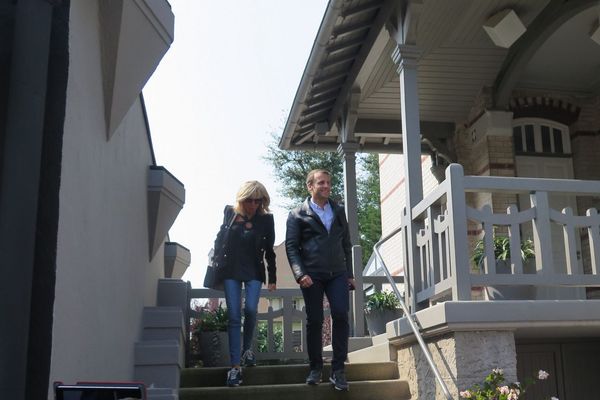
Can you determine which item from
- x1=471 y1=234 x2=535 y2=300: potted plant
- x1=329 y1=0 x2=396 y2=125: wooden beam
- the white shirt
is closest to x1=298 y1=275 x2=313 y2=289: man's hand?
the white shirt

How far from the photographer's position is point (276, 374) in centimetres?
606

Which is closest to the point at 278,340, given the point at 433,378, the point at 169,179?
the point at 169,179

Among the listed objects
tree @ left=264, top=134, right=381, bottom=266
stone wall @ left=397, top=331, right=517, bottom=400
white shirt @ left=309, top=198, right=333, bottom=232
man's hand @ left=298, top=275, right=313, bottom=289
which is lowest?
stone wall @ left=397, top=331, right=517, bottom=400

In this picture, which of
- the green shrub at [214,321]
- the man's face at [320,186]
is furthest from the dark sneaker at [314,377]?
the green shrub at [214,321]

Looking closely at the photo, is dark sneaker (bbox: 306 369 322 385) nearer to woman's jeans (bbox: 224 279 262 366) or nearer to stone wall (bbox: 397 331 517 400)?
woman's jeans (bbox: 224 279 262 366)

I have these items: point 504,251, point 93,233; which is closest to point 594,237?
point 504,251

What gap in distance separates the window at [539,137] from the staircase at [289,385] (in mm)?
4463

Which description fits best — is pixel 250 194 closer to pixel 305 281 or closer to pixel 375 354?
pixel 305 281

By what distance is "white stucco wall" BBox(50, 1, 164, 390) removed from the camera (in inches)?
121

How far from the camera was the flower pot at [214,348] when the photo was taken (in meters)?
7.11

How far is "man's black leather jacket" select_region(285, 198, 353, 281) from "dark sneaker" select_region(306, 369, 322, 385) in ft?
2.64

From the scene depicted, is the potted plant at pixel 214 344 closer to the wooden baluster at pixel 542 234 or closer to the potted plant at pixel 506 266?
the potted plant at pixel 506 266

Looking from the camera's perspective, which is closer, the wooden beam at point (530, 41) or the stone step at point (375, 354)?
the stone step at point (375, 354)

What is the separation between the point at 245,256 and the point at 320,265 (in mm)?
698
